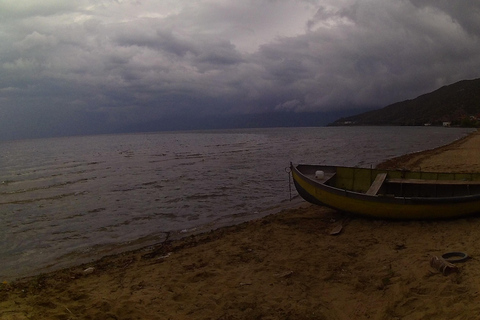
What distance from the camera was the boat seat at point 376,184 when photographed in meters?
10.3

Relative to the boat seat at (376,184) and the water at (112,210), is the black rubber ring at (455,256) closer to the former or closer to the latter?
the boat seat at (376,184)

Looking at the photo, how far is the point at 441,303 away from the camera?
5016 mm

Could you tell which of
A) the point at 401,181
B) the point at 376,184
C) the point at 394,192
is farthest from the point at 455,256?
the point at 394,192

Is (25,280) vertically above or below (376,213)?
below

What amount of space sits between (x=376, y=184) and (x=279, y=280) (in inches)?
240

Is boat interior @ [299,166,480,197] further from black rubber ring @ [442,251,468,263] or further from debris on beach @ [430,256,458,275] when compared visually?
debris on beach @ [430,256,458,275]

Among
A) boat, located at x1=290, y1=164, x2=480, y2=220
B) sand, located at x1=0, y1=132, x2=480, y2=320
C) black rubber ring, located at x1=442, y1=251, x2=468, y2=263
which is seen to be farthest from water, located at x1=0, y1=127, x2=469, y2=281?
black rubber ring, located at x1=442, y1=251, x2=468, y2=263

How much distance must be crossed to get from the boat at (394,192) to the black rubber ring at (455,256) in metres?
2.66

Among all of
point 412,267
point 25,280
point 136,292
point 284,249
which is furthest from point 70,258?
point 412,267

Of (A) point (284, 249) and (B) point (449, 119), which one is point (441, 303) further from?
(B) point (449, 119)

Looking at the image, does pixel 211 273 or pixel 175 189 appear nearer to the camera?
pixel 211 273

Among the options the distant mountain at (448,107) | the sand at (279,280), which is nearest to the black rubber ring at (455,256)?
the sand at (279,280)

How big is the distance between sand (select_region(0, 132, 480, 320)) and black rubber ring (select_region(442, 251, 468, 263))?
14cm

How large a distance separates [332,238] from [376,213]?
5.76 feet
